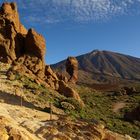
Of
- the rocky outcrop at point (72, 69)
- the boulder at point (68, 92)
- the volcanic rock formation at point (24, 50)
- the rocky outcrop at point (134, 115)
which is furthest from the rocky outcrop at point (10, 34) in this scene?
the rocky outcrop at point (72, 69)

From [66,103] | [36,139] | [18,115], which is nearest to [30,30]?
[66,103]

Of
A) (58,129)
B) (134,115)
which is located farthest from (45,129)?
(134,115)

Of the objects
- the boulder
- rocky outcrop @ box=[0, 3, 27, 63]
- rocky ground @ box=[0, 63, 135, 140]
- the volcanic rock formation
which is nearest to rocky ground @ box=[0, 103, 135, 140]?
rocky ground @ box=[0, 63, 135, 140]

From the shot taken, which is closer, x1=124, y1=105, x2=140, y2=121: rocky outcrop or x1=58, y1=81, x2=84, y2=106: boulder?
x1=124, y1=105, x2=140, y2=121: rocky outcrop

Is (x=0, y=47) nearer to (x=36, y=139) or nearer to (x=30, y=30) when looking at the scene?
(x=30, y=30)

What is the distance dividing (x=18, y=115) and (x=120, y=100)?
4653cm

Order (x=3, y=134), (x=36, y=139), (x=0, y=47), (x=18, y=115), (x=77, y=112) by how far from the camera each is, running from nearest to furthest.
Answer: (x=3, y=134) < (x=36, y=139) < (x=18, y=115) < (x=77, y=112) < (x=0, y=47)

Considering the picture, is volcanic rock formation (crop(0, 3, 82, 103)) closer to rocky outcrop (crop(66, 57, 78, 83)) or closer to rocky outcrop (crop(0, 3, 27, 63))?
rocky outcrop (crop(0, 3, 27, 63))

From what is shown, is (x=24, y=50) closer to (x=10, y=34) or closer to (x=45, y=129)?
(x=10, y=34)

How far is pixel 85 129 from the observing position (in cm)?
2364

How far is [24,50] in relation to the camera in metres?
57.8

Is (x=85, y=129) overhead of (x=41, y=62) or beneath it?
beneath

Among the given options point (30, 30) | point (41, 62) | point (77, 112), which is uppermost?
point (30, 30)

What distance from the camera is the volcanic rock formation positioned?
53562mm
